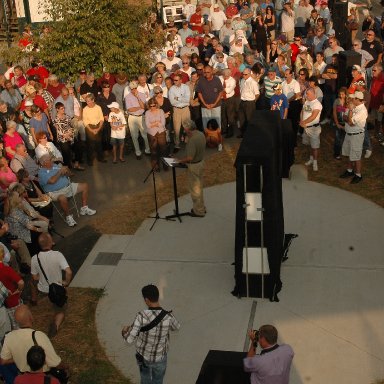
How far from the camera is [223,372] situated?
22.0 feet

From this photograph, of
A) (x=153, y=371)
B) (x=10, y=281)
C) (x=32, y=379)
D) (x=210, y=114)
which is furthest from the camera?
(x=210, y=114)

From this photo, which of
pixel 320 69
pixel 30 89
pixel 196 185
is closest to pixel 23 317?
pixel 196 185

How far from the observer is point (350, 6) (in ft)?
71.5

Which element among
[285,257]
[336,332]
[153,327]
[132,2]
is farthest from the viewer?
A: [132,2]

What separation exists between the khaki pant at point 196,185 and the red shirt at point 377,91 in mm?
5068

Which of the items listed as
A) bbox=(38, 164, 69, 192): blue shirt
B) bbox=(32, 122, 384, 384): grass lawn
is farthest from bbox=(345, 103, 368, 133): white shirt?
bbox=(38, 164, 69, 192): blue shirt

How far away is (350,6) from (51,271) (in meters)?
16.8

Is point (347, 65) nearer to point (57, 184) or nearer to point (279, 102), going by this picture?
point (279, 102)

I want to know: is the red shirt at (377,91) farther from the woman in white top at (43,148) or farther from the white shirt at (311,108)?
the woman in white top at (43,148)

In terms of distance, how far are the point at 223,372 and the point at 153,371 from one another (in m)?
0.75

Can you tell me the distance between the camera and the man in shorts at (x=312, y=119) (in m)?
12.9

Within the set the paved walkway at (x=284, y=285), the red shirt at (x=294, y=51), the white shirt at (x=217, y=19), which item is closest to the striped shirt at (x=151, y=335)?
the paved walkway at (x=284, y=285)

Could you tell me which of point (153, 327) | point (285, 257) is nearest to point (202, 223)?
point (285, 257)

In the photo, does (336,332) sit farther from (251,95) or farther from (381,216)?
(251,95)
